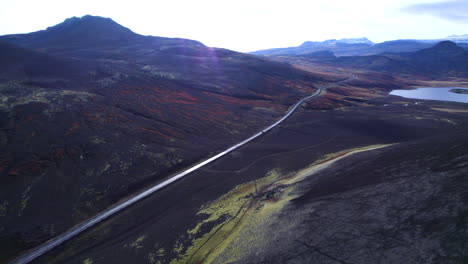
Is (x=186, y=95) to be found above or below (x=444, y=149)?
above

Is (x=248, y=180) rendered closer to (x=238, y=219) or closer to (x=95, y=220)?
(x=238, y=219)

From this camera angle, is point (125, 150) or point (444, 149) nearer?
point (444, 149)

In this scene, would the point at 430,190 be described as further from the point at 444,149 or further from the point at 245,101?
A: the point at 245,101

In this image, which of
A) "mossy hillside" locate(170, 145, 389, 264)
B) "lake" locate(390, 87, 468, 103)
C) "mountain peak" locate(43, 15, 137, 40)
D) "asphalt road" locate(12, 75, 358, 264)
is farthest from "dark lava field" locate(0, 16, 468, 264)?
"mountain peak" locate(43, 15, 137, 40)

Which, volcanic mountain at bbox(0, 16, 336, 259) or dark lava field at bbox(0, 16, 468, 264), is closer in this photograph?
dark lava field at bbox(0, 16, 468, 264)

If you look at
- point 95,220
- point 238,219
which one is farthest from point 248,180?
point 95,220

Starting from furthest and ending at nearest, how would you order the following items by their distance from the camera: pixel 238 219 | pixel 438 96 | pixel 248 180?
pixel 438 96, pixel 248 180, pixel 238 219

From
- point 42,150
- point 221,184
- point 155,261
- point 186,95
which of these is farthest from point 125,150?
point 186,95

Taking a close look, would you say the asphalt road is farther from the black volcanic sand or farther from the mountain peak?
the mountain peak

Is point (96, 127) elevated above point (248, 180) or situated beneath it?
elevated above

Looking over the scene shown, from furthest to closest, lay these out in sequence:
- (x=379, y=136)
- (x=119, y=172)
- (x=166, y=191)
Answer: (x=379, y=136) → (x=119, y=172) → (x=166, y=191)

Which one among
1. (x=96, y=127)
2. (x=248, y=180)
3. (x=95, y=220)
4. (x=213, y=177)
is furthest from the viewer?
(x=96, y=127)
